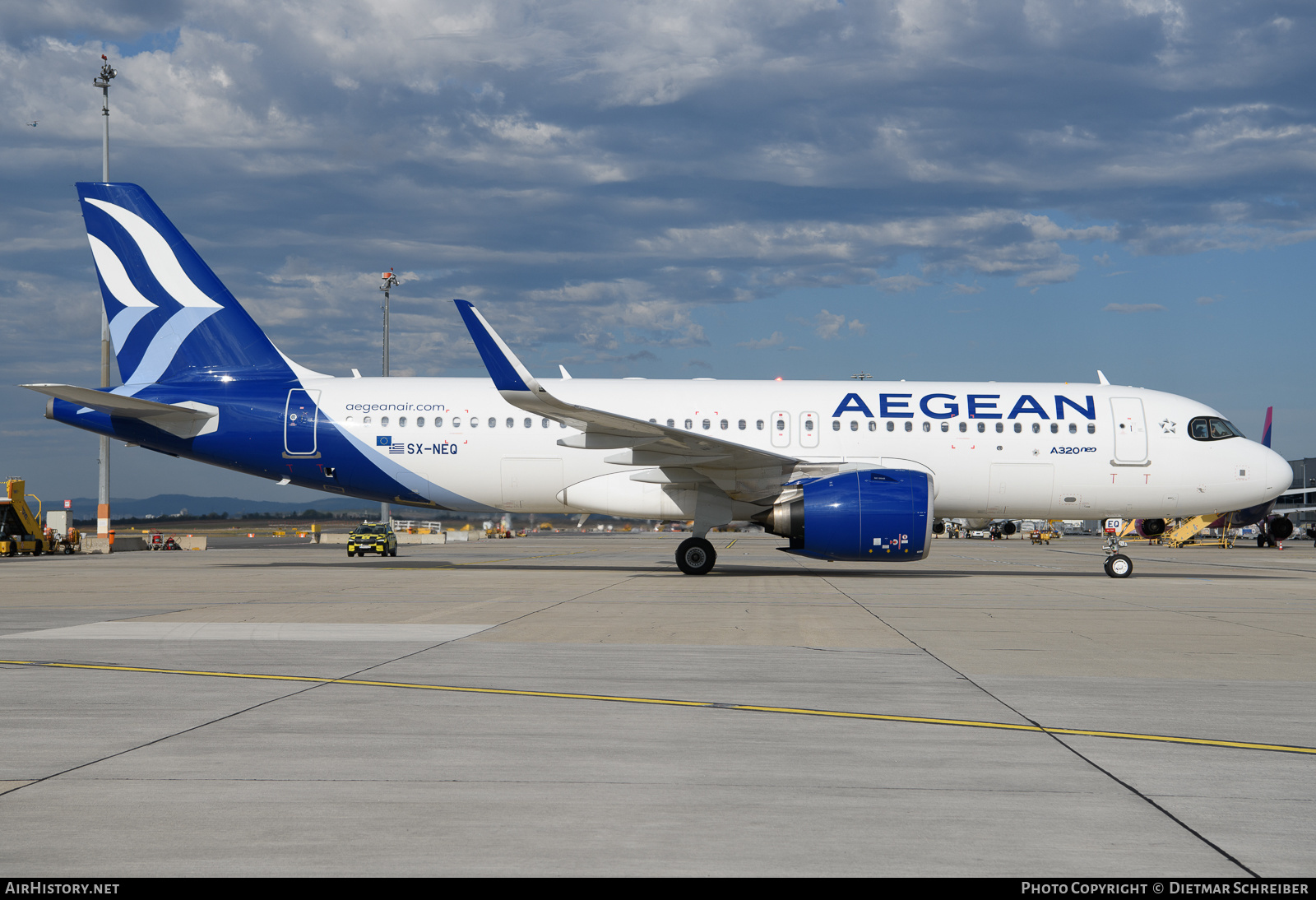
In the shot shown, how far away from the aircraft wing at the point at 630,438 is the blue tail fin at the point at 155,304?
6.39 metres

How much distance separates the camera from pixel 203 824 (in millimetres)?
4074

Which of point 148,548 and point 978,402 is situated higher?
point 978,402

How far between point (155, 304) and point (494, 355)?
925 centimetres

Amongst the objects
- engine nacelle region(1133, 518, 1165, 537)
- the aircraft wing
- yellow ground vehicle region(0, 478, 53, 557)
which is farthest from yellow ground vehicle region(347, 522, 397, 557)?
engine nacelle region(1133, 518, 1165, 537)

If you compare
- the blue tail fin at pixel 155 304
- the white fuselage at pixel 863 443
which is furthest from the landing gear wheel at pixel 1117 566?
the blue tail fin at pixel 155 304

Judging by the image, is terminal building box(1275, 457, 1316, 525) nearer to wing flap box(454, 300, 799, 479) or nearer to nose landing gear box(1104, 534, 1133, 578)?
nose landing gear box(1104, 534, 1133, 578)

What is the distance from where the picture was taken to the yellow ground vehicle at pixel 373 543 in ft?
124

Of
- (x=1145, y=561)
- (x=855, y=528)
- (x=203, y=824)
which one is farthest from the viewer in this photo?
(x=1145, y=561)

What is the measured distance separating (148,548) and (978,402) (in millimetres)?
39884

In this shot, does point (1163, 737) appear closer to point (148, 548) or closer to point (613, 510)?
point (613, 510)

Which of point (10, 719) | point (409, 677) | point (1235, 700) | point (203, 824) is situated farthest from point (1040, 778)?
point (10, 719)

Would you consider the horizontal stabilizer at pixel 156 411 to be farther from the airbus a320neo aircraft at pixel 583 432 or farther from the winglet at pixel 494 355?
the winglet at pixel 494 355

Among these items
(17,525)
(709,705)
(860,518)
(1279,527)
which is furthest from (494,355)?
(1279,527)

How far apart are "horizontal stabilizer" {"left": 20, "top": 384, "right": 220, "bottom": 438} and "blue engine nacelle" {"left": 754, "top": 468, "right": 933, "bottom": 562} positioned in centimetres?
1213
